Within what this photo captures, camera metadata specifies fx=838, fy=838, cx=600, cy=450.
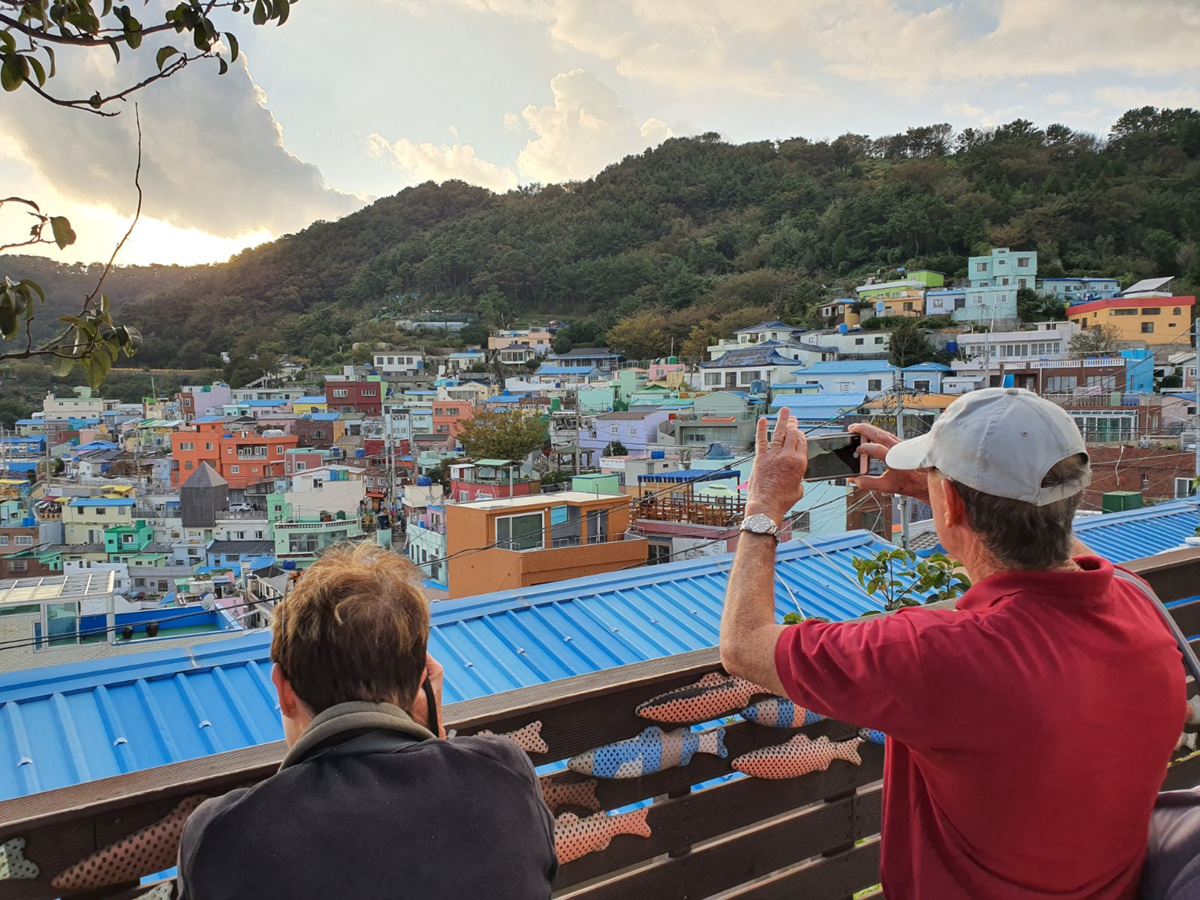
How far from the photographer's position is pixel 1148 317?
28469 mm

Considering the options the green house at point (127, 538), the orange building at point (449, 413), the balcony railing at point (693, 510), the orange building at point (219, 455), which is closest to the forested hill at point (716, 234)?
the orange building at point (449, 413)

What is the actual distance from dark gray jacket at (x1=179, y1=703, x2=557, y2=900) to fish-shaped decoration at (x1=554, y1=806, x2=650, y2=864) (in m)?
0.21

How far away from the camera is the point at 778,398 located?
2450 centimetres

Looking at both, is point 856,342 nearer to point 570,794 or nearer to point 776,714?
point 776,714

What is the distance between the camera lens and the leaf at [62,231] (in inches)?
51.2

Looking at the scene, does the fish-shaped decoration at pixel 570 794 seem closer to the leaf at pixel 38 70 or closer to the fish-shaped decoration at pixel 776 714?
the fish-shaped decoration at pixel 776 714

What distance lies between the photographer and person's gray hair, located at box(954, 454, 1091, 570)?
2.81ft

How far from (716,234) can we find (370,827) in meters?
58.9

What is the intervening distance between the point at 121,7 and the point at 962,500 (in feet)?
4.87

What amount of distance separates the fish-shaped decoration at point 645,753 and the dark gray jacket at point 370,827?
22 centimetres

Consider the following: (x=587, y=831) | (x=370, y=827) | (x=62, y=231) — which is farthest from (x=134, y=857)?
(x=62, y=231)

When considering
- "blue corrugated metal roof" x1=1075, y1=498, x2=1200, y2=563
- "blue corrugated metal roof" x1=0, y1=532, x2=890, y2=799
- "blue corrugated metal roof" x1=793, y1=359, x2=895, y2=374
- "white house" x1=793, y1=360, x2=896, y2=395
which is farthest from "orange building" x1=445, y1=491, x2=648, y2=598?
"blue corrugated metal roof" x1=793, y1=359, x2=895, y2=374

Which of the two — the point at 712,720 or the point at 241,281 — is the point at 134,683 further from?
the point at 241,281

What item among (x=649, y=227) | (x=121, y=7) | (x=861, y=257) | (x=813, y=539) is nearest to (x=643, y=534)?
(x=813, y=539)
